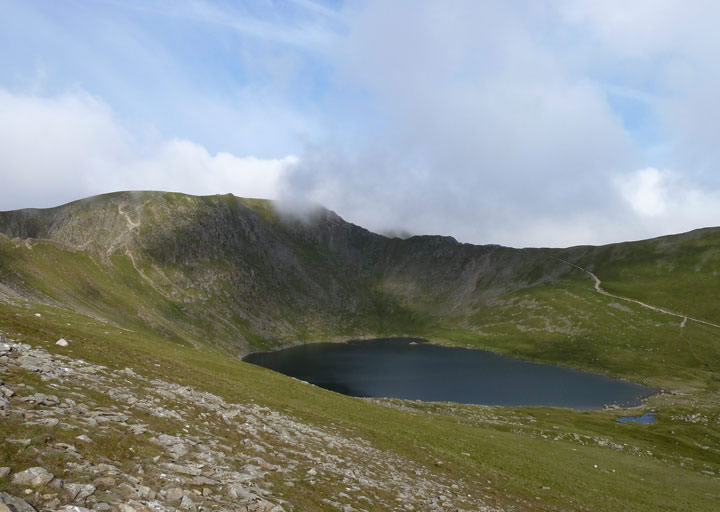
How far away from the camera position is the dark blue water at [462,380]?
124 metres

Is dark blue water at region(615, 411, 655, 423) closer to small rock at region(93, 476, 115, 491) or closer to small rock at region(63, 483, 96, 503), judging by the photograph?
small rock at region(93, 476, 115, 491)

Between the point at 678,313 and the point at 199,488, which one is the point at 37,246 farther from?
the point at 678,313

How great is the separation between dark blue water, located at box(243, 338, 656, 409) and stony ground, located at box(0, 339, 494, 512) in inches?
4014

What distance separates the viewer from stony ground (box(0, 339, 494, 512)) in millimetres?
10570

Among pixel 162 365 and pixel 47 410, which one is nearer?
pixel 47 410

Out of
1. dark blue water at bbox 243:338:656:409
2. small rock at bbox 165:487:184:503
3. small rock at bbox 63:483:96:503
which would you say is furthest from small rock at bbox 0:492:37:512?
dark blue water at bbox 243:338:656:409

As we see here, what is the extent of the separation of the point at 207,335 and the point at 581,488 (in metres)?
187

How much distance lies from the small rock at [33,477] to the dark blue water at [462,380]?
11770cm

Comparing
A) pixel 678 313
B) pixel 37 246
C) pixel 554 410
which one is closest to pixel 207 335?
pixel 37 246

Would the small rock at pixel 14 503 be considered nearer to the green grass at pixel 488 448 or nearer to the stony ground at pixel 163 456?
the stony ground at pixel 163 456

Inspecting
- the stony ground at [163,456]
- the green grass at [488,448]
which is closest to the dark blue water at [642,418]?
the green grass at [488,448]

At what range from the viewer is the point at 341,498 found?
16562 mm

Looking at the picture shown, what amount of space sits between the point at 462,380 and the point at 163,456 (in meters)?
143

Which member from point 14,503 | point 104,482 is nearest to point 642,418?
point 104,482
